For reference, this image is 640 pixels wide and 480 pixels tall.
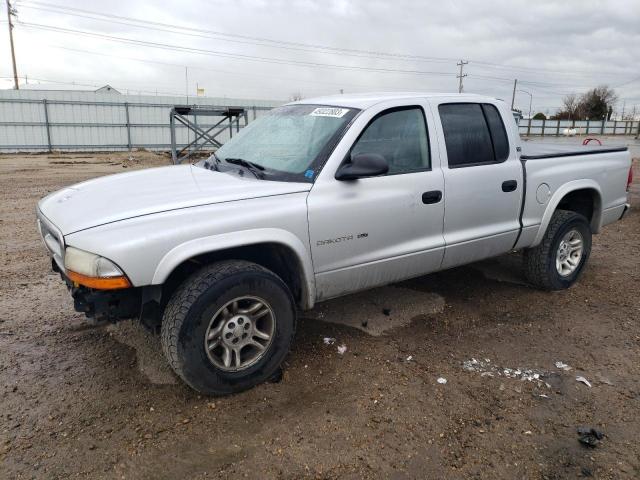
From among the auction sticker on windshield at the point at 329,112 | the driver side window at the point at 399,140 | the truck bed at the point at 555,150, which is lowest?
the truck bed at the point at 555,150

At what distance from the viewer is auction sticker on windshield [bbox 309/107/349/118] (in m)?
3.64

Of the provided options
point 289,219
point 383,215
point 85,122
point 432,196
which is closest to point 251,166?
point 289,219

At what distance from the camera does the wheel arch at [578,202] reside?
15.3ft

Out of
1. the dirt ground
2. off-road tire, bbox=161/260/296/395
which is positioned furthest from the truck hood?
the dirt ground

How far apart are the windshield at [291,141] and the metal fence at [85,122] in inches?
730

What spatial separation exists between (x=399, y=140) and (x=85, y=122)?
24.1 metres

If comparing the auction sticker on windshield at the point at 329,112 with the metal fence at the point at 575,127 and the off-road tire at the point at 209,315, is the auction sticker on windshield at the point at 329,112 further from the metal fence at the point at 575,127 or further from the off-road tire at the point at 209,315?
the metal fence at the point at 575,127

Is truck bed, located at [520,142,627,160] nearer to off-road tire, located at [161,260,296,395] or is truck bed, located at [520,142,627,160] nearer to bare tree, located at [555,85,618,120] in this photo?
off-road tire, located at [161,260,296,395]

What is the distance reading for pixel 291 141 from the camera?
3703mm

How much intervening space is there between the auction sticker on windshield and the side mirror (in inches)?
20.3

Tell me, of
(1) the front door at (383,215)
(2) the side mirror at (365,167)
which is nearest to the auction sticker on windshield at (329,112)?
(1) the front door at (383,215)

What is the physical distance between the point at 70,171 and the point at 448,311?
14985mm

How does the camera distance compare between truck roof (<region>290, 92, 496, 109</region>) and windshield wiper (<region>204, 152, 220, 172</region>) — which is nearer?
truck roof (<region>290, 92, 496, 109</region>)

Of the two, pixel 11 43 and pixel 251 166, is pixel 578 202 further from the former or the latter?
pixel 11 43
